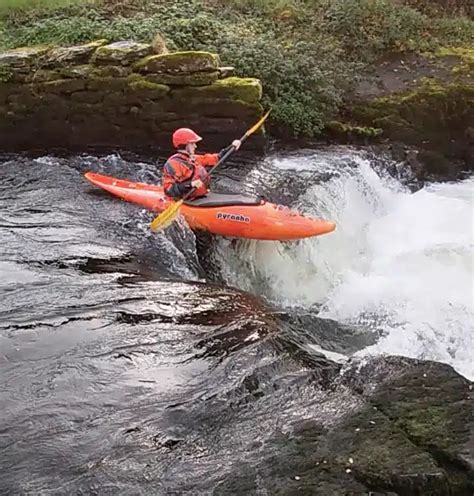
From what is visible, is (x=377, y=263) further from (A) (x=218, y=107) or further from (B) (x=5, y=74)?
(B) (x=5, y=74)

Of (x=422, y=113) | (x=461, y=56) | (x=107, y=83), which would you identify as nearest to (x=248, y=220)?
(x=107, y=83)

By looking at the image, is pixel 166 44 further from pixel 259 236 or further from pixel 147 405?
pixel 147 405

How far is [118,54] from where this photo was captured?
10.1 metres

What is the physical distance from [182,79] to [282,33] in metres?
3.43

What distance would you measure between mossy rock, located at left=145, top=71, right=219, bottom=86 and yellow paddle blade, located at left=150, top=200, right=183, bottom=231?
331 cm

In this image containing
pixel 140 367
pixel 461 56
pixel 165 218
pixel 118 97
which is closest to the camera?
pixel 140 367

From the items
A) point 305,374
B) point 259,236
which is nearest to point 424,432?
point 305,374

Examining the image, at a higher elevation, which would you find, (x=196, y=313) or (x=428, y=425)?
(x=428, y=425)

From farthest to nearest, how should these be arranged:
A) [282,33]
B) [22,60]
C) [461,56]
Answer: [282,33]
[461,56]
[22,60]

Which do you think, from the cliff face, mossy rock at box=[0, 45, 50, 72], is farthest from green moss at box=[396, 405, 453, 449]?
mossy rock at box=[0, 45, 50, 72]

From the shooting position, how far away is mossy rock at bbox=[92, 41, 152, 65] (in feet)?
33.1

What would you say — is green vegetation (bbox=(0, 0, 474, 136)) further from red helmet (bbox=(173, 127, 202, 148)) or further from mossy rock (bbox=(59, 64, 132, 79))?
red helmet (bbox=(173, 127, 202, 148))

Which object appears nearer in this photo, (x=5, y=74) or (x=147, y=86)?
(x=147, y=86)

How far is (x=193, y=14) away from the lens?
12.4 meters
